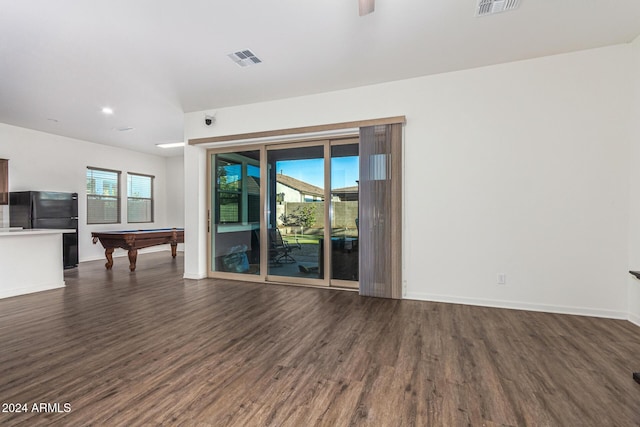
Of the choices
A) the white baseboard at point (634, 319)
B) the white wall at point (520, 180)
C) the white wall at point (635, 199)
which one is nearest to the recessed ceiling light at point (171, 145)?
the white wall at point (520, 180)

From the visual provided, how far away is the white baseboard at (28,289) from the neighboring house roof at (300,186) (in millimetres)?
3907

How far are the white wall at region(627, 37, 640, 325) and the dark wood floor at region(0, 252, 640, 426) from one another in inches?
13.6

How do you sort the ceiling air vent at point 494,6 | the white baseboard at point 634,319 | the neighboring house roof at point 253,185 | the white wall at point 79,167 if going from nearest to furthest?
the ceiling air vent at point 494,6
the white baseboard at point 634,319
the neighboring house roof at point 253,185
the white wall at point 79,167

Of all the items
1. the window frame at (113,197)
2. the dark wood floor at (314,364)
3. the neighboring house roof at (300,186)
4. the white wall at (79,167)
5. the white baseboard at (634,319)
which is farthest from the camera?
the window frame at (113,197)

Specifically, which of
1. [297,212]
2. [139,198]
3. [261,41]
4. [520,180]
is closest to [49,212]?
[139,198]

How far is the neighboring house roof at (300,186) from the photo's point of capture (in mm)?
4715

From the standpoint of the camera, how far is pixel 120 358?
243 centimetres

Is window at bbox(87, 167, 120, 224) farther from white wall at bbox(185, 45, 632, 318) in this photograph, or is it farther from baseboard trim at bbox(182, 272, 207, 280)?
white wall at bbox(185, 45, 632, 318)

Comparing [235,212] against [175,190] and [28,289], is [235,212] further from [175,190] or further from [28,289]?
[175,190]

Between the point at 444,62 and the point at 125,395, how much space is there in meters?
4.45

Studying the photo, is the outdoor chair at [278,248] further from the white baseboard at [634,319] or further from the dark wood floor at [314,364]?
the white baseboard at [634,319]

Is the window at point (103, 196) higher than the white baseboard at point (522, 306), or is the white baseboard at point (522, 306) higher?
the window at point (103, 196)

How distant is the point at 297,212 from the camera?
4875 mm

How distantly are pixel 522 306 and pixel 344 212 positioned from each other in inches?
100
